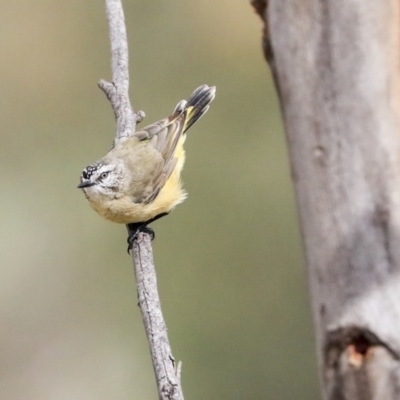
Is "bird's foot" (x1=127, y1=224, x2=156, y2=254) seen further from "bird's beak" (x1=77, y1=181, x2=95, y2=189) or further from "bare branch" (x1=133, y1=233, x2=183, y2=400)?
"bird's beak" (x1=77, y1=181, x2=95, y2=189)

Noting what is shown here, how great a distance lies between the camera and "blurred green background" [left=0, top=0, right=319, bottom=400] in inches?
252

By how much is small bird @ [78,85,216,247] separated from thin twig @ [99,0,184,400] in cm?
18

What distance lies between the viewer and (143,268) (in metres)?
3.59

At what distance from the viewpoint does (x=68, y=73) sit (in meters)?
8.76

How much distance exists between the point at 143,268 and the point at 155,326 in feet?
1.55

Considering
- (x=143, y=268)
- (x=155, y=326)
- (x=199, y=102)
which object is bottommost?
(x=155, y=326)

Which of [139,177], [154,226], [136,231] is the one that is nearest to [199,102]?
[139,177]

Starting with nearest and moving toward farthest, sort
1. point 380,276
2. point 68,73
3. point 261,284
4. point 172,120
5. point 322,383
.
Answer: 1. point 380,276
2. point 322,383
3. point 172,120
4. point 261,284
5. point 68,73

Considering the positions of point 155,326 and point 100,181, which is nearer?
point 155,326

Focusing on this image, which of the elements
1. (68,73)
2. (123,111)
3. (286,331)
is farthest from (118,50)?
(68,73)

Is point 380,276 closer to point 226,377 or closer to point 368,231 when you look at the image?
point 368,231

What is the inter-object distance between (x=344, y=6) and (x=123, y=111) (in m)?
2.73

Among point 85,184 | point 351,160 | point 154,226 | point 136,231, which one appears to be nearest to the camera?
point 351,160

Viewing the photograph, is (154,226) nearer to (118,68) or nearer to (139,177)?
(139,177)
